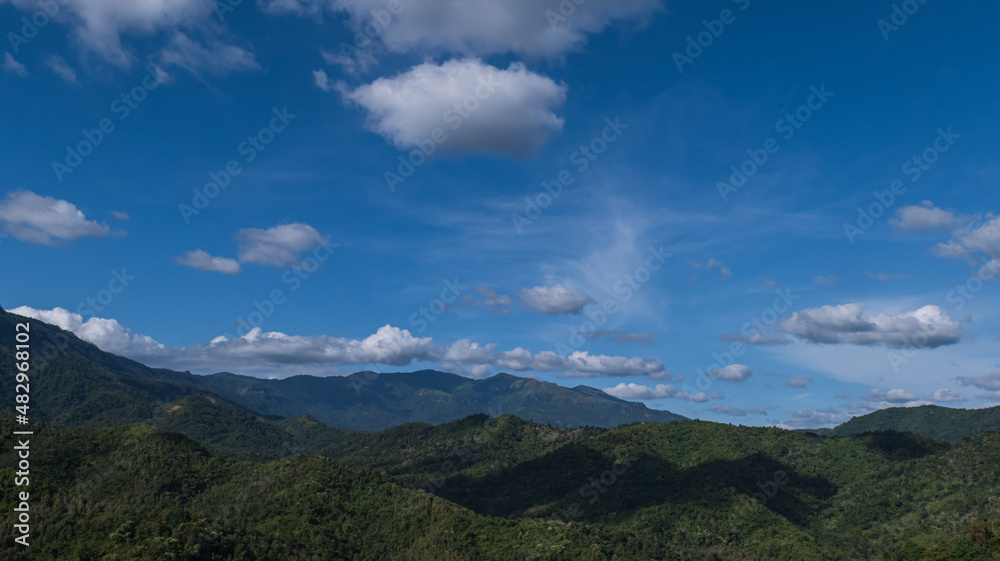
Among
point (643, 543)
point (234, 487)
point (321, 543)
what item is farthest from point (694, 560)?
point (234, 487)

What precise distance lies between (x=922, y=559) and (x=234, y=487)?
185 metres

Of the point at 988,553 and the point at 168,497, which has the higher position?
the point at 988,553

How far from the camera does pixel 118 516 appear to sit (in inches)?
4309

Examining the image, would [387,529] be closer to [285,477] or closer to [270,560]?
[285,477]

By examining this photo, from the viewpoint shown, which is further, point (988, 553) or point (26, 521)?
point (988, 553)

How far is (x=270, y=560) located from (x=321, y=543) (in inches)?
1623

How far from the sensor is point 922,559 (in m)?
127

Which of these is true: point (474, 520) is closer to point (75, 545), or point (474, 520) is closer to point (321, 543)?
point (321, 543)

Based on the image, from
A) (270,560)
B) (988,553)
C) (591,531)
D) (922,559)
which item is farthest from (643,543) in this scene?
(270,560)

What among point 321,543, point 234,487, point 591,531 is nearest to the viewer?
point 321,543

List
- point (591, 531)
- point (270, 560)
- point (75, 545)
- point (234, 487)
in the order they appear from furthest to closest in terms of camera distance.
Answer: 1. point (234, 487)
2. point (591, 531)
3. point (270, 560)
4. point (75, 545)

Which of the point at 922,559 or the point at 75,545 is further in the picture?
the point at 922,559

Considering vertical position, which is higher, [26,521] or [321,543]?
[26,521]

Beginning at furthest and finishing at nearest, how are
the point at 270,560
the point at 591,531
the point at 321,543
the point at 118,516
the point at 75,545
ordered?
the point at 591,531 → the point at 321,543 → the point at 270,560 → the point at 118,516 → the point at 75,545
